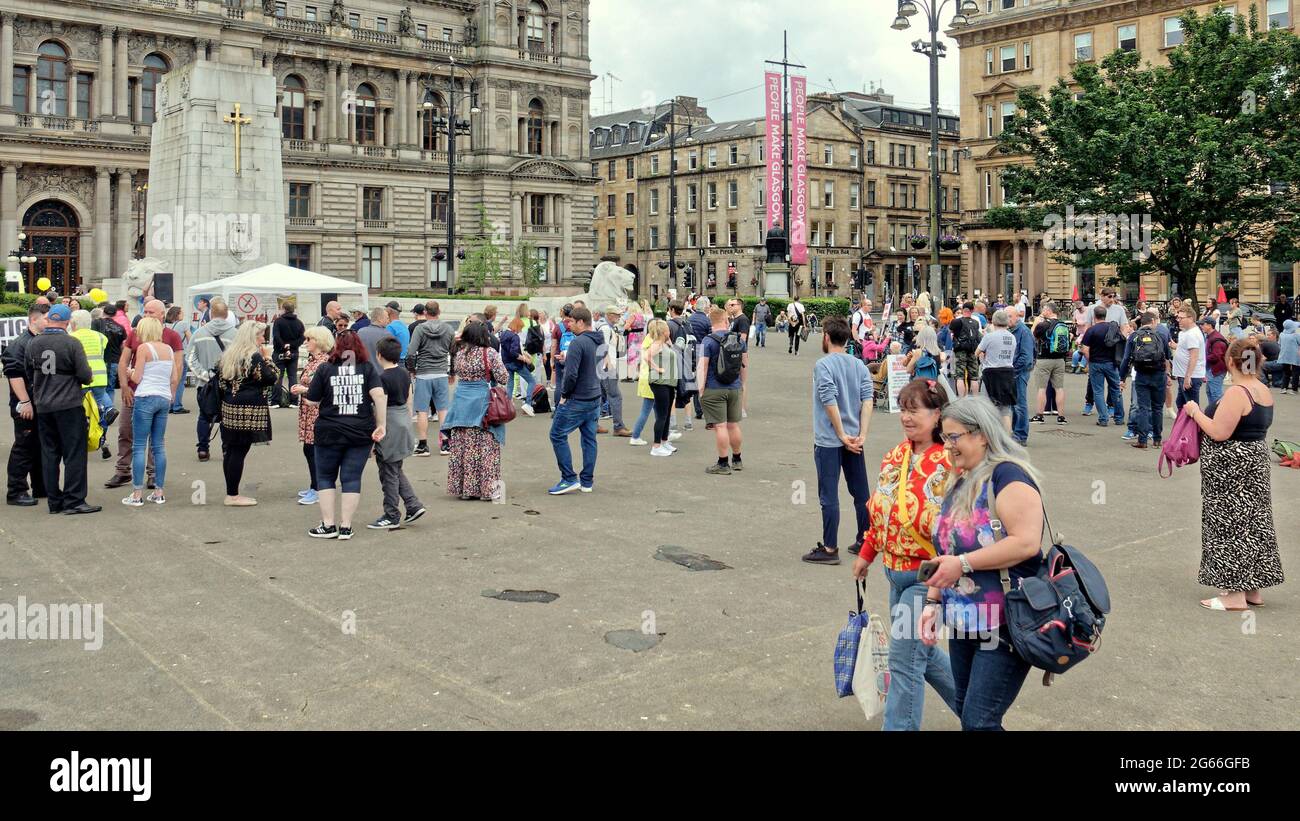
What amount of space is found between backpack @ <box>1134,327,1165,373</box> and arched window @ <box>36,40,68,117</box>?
5944 centimetres

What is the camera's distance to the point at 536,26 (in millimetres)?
76188

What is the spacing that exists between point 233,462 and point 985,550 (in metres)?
8.71

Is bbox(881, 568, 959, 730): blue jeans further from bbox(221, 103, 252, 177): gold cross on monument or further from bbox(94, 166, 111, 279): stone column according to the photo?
bbox(94, 166, 111, 279): stone column

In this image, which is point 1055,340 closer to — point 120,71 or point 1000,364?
point 1000,364

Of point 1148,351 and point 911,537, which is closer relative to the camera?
point 911,537

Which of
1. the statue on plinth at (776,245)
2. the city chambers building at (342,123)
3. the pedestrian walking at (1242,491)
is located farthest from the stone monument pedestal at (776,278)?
the pedestrian walking at (1242,491)

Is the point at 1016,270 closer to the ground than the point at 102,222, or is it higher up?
closer to the ground

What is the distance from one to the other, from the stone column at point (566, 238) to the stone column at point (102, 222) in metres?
28.5

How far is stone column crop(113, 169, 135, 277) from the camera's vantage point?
6075 centimetres

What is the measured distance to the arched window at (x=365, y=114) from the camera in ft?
235

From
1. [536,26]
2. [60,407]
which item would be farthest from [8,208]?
[60,407]

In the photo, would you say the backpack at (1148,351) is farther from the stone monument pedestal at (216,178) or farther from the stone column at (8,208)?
the stone column at (8,208)
